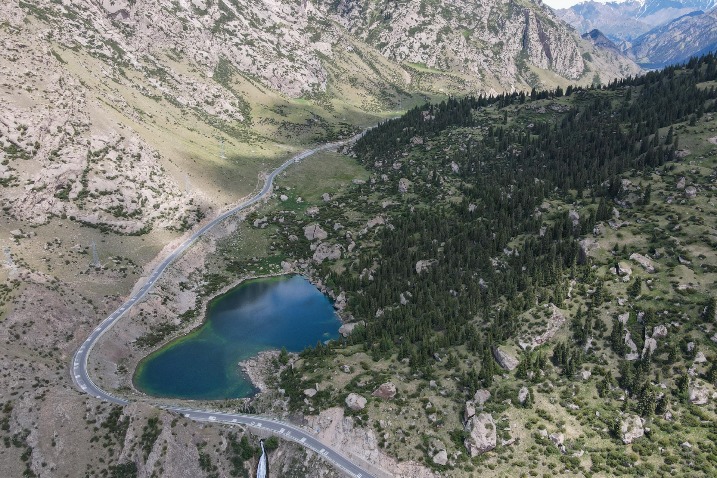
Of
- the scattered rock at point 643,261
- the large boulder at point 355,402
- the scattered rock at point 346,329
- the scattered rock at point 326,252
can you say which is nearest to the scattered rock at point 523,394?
the large boulder at point 355,402

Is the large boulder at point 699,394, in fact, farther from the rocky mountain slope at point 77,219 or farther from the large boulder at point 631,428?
the rocky mountain slope at point 77,219

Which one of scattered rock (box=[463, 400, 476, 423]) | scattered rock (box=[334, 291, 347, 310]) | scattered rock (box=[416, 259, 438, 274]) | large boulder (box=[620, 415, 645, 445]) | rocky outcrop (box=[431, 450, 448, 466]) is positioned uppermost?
scattered rock (box=[416, 259, 438, 274])

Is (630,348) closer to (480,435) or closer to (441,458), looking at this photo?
(480,435)

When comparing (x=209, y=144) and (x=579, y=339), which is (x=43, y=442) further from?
(x=209, y=144)

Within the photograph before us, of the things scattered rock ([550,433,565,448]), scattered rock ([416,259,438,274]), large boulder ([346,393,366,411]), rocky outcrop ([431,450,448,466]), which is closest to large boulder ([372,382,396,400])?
large boulder ([346,393,366,411])

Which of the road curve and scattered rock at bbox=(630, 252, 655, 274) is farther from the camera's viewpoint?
scattered rock at bbox=(630, 252, 655, 274)

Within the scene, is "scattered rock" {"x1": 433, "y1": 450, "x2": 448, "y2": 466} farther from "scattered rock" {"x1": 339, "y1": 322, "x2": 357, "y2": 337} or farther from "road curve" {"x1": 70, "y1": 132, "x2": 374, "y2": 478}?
"scattered rock" {"x1": 339, "y1": 322, "x2": 357, "y2": 337}
